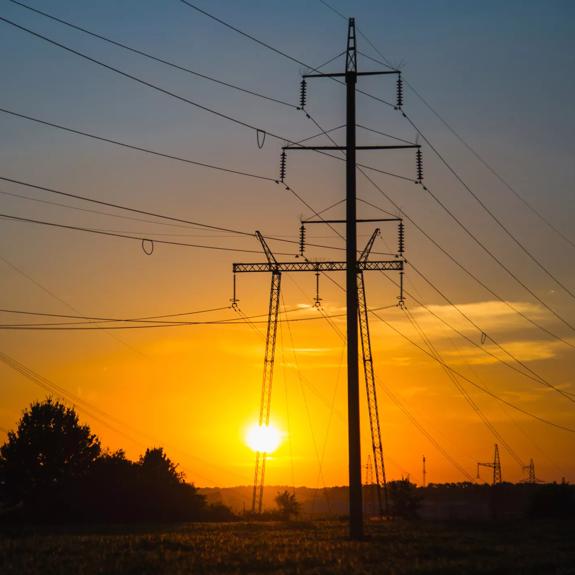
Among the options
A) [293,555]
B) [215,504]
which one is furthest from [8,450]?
[293,555]

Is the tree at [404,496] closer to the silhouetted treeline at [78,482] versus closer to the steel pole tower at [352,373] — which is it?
the silhouetted treeline at [78,482]

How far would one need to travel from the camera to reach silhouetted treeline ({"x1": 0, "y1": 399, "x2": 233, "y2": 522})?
11400cm

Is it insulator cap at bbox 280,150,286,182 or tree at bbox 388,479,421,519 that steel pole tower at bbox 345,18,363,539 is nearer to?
insulator cap at bbox 280,150,286,182

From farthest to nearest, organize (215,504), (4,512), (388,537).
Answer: (215,504)
(4,512)
(388,537)

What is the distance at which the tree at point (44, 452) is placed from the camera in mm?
128125

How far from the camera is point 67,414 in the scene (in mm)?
Result: 137000

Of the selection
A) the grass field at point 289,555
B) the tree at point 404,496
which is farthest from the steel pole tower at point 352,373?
the tree at point 404,496

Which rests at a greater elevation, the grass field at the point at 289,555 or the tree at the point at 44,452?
the tree at the point at 44,452

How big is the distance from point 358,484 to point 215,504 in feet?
267

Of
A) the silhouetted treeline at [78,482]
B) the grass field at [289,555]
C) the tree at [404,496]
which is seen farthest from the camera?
the tree at [404,496]

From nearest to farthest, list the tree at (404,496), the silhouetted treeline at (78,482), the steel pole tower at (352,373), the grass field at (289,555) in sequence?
1. the grass field at (289,555)
2. the steel pole tower at (352,373)
3. the silhouetted treeline at (78,482)
4. the tree at (404,496)

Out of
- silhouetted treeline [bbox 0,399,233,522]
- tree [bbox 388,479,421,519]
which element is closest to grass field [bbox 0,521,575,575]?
silhouetted treeline [bbox 0,399,233,522]

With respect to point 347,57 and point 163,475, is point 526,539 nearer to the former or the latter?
point 347,57

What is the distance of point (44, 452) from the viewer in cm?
13200
